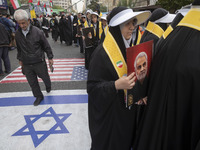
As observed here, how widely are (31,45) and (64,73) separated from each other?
8.60ft

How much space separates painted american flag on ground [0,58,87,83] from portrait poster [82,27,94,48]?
1.19 metres

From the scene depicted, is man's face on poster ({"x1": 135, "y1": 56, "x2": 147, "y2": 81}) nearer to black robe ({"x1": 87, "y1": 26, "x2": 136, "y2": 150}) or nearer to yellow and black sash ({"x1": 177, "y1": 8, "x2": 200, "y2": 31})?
black robe ({"x1": 87, "y1": 26, "x2": 136, "y2": 150})

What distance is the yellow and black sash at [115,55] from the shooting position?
51.4 inches

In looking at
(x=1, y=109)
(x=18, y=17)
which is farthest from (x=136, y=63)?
(x=1, y=109)

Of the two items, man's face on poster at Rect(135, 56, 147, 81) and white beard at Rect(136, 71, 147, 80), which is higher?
man's face on poster at Rect(135, 56, 147, 81)

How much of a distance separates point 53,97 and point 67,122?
46.0 inches

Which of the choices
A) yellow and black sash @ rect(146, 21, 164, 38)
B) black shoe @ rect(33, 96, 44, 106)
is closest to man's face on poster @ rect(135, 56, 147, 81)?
yellow and black sash @ rect(146, 21, 164, 38)

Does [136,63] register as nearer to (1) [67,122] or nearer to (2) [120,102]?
(2) [120,102]

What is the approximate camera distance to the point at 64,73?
5547 mm

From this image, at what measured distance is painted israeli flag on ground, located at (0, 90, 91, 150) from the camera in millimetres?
2398

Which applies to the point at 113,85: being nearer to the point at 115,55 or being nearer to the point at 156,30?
the point at 115,55

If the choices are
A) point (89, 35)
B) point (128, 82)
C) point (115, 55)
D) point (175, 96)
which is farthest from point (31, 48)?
point (175, 96)

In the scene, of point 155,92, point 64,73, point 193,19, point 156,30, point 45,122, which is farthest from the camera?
point 64,73

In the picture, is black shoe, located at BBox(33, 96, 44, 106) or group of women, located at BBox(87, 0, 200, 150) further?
black shoe, located at BBox(33, 96, 44, 106)
